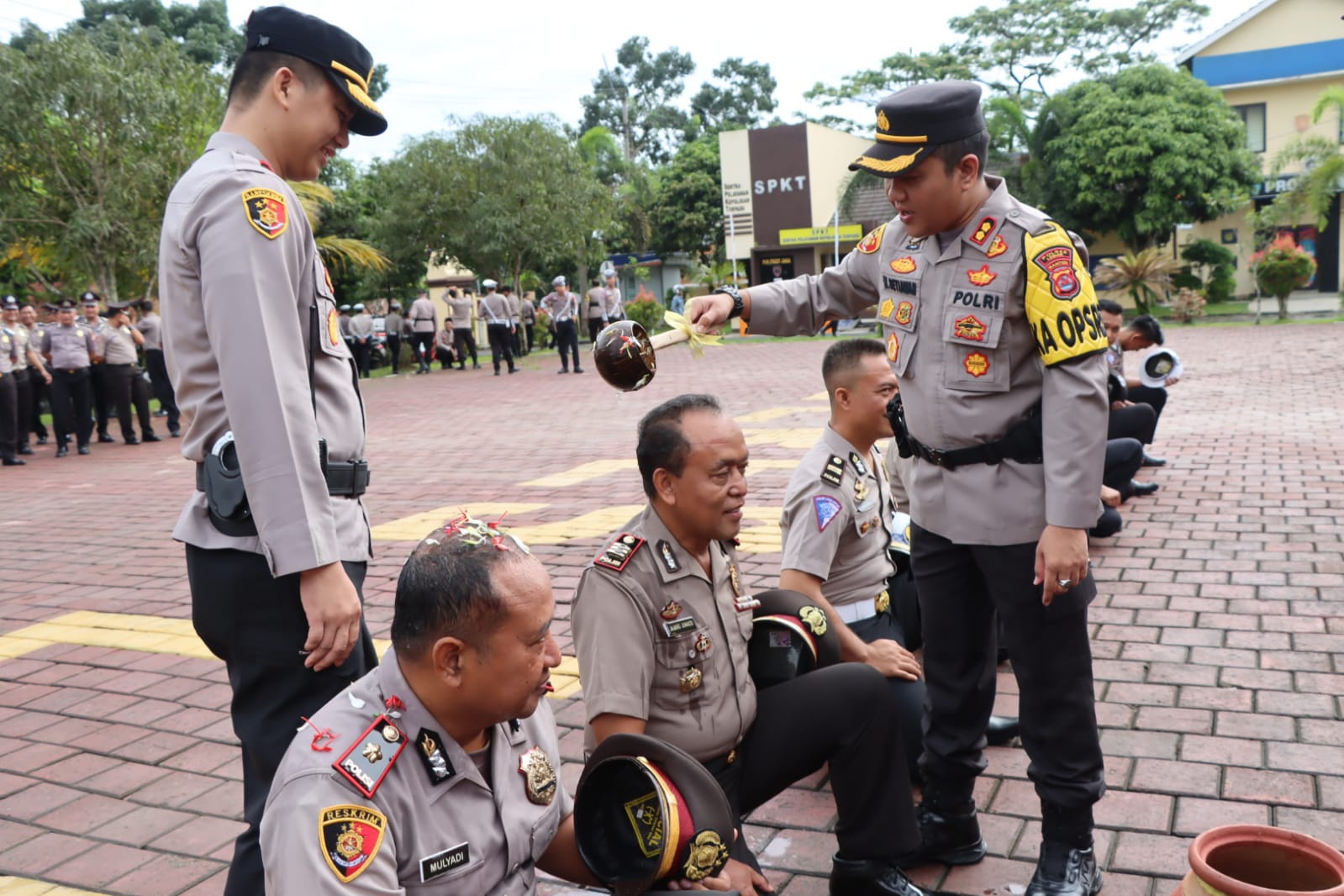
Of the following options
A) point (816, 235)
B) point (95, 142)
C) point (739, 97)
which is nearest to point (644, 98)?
point (739, 97)

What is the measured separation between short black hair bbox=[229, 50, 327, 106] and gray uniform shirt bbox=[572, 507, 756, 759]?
1236mm

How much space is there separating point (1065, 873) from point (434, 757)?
5.36ft

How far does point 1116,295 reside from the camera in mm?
28484

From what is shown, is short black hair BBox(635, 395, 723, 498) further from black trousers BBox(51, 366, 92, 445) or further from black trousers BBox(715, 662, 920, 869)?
black trousers BBox(51, 366, 92, 445)

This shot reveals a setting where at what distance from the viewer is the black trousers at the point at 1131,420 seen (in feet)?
23.3

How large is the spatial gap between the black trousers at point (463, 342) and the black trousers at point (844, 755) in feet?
70.9

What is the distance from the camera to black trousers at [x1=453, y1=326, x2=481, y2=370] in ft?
78.6

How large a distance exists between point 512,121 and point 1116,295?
16067 millimetres

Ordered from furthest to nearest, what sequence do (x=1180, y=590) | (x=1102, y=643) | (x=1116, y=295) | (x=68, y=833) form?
(x=1116, y=295) < (x=1180, y=590) < (x=1102, y=643) < (x=68, y=833)

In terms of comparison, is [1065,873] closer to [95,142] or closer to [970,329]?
[970,329]

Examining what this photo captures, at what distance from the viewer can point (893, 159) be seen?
Answer: 2.63m

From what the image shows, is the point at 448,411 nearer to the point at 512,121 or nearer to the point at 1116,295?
the point at 512,121

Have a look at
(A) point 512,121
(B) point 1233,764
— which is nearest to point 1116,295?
(A) point 512,121

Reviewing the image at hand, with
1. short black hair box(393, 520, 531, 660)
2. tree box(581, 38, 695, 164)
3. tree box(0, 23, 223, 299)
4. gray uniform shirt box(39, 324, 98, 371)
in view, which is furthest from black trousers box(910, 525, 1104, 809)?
tree box(581, 38, 695, 164)
